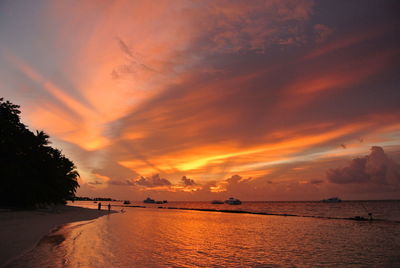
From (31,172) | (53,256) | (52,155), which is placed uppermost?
(52,155)

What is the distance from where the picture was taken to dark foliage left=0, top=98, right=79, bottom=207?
5068cm

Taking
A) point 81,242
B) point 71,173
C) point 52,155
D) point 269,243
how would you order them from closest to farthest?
point 81,242
point 269,243
point 52,155
point 71,173

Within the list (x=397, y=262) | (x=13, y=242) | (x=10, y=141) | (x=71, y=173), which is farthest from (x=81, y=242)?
(x=71, y=173)

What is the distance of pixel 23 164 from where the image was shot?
5366cm

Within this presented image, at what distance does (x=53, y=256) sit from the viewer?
19.2m

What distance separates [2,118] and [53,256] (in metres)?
44.4

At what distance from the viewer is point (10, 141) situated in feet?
168

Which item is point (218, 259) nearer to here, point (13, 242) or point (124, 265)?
point (124, 265)

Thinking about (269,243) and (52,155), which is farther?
(52,155)

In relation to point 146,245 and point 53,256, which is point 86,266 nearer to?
point 53,256

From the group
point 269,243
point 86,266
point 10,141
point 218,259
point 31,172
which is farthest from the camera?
point 31,172

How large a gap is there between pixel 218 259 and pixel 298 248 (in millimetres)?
10608

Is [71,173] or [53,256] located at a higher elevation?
[71,173]

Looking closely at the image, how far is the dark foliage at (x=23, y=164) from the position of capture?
50.7 metres
